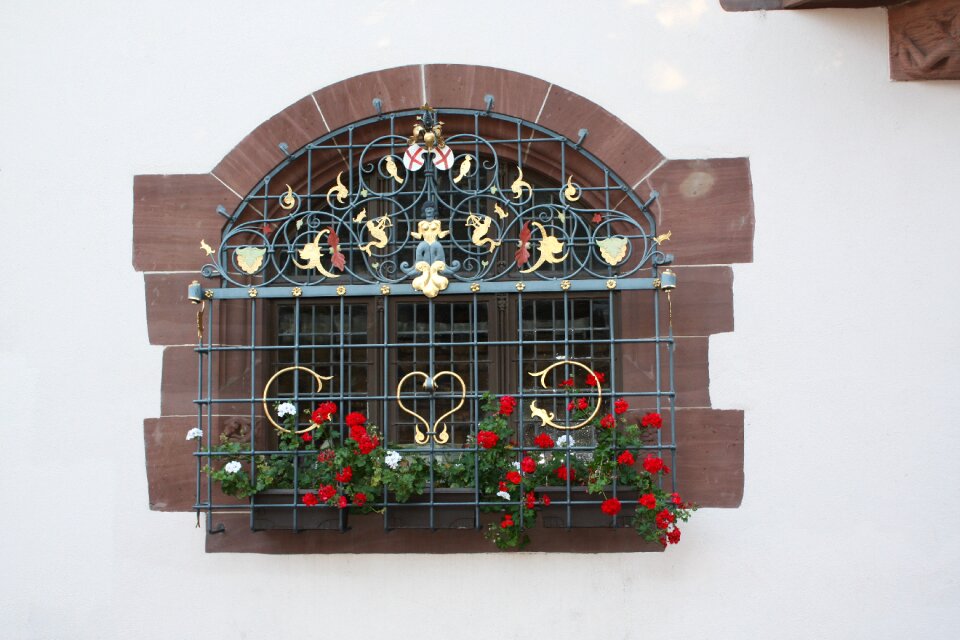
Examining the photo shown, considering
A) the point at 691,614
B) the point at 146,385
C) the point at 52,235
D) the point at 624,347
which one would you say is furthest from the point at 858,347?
the point at 52,235

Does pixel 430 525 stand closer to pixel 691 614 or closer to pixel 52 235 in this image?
pixel 691 614

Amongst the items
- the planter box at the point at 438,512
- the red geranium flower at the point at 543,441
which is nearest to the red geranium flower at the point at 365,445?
the planter box at the point at 438,512

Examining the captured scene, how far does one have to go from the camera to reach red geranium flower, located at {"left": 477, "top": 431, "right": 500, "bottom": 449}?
3979 mm

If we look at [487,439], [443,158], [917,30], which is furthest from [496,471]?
[917,30]

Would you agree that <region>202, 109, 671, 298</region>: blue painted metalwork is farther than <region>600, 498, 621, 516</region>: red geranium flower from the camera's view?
Yes

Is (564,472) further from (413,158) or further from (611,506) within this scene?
(413,158)

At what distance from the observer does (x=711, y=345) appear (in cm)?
430

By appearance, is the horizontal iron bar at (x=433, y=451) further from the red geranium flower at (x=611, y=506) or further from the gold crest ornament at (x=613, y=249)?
the gold crest ornament at (x=613, y=249)

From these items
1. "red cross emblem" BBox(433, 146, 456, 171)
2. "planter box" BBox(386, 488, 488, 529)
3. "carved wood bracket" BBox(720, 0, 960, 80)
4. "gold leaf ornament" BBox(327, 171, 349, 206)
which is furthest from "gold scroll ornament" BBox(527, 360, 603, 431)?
"carved wood bracket" BBox(720, 0, 960, 80)

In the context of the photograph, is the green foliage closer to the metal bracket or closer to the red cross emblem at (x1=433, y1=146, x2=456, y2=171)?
the red cross emblem at (x1=433, y1=146, x2=456, y2=171)

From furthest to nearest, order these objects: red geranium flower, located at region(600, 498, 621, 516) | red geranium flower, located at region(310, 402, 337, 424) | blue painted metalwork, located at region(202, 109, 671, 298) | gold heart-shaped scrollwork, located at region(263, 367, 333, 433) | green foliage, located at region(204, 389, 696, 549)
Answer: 1. blue painted metalwork, located at region(202, 109, 671, 298)
2. gold heart-shaped scrollwork, located at region(263, 367, 333, 433)
3. red geranium flower, located at region(310, 402, 337, 424)
4. green foliage, located at region(204, 389, 696, 549)
5. red geranium flower, located at region(600, 498, 621, 516)

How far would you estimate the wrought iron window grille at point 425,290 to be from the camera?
4.24m

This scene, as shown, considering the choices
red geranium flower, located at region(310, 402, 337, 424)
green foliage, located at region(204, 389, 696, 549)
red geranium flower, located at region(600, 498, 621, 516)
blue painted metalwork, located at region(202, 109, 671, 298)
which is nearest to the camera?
red geranium flower, located at region(600, 498, 621, 516)

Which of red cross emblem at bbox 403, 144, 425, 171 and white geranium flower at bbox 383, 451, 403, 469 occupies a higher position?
red cross emblem at bbox 403, 144, 425, 171
